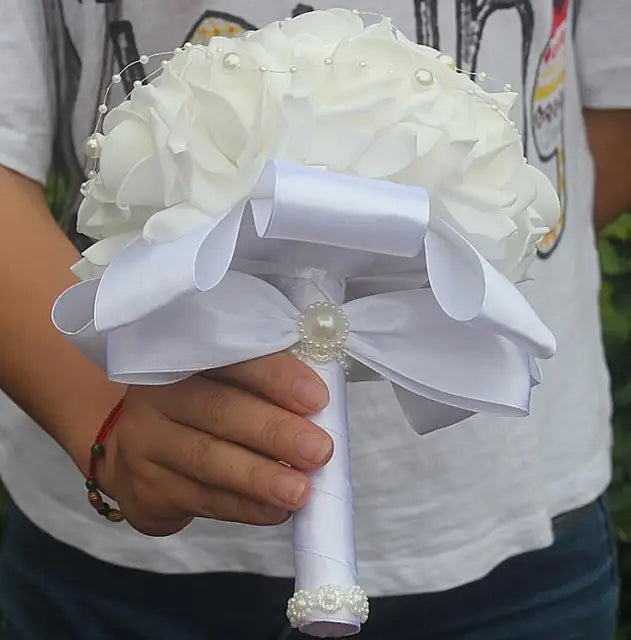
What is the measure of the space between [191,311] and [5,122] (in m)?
0.23

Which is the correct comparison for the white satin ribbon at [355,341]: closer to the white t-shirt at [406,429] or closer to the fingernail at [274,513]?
the fingernail at [274,513]

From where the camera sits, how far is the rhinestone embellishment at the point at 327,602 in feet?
1.32

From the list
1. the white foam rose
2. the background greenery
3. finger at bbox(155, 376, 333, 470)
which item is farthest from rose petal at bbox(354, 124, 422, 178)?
the background greenery

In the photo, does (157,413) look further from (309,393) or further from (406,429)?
(406,429)

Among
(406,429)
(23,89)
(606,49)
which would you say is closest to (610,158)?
(606,49)

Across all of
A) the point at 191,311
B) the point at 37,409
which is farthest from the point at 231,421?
the point at 37,409

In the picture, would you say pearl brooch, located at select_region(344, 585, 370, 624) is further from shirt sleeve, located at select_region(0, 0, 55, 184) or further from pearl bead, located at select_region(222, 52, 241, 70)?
shirt sleeve, located at select_region(0, 0, 55, 184)

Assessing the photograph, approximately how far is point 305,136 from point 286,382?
0.10 metres

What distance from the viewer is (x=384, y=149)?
41 centimetres

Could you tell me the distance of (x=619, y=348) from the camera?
125 centimetres

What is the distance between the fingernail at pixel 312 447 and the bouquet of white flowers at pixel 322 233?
0.04 feet

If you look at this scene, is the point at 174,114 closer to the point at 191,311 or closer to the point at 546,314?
the point at 191,311

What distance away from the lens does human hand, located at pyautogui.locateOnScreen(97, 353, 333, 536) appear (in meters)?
0.42

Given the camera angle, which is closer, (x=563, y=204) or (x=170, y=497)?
(x=170, y=497)
